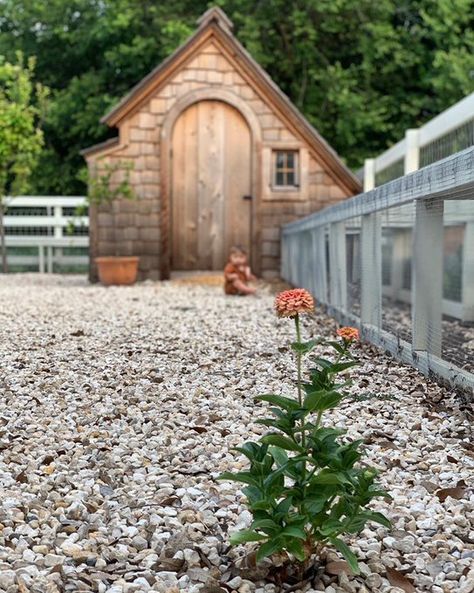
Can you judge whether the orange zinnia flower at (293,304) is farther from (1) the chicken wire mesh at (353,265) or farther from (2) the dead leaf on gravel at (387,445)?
(1) the chicken wire mesh at (353,265)

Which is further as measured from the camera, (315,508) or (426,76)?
(426,76)

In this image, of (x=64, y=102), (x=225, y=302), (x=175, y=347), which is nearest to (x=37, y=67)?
(x=64, y=102)

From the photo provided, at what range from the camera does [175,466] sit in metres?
3.33

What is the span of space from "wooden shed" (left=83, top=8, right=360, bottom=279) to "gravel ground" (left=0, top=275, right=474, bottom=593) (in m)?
6.90

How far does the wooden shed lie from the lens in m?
12.8

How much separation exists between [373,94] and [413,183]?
Answer: 49.5 feet

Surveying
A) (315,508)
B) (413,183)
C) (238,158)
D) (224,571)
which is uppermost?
(238,158)

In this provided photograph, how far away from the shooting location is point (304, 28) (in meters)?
18.6

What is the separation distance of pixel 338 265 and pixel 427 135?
2184 millimetres

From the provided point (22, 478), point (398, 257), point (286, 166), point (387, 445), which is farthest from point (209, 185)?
point (22, 478)

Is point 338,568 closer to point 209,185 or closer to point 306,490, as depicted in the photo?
point 306,490

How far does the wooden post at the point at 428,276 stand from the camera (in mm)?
4707

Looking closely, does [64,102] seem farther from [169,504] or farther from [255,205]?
[169,504]

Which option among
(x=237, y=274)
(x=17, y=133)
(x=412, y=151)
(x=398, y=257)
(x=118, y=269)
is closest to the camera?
(x=412, y=151)
